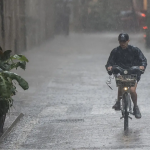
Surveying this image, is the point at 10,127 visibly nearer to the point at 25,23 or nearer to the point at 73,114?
the point at 73,114

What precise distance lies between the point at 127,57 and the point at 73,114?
191 cm

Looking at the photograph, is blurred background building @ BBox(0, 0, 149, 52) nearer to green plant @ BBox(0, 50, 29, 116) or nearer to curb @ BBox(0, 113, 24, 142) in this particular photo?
curb @ BBox(0, 113, 24, 142)

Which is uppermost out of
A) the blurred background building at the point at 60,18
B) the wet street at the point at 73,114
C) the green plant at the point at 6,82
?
the green plant at the point at 6,82

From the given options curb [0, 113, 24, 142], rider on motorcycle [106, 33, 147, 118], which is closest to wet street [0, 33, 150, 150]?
curb [0, 113, 24, 142]

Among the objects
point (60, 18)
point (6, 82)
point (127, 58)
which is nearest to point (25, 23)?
point (60, 18)

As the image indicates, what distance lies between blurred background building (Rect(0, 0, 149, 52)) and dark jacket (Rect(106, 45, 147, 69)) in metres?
12.1

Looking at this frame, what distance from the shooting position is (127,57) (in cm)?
994

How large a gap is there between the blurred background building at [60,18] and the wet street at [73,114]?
3.87 meters

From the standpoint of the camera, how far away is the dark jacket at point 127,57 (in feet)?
32.4

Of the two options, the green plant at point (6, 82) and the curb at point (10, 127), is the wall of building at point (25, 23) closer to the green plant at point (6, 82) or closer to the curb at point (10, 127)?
the curb at point (10, 127)

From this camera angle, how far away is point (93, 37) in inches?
1634

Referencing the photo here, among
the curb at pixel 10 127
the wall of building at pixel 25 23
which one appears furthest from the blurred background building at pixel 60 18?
the curb at pixel 10 127

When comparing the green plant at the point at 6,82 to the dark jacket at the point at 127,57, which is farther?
the dark jacket at the point at 127,57

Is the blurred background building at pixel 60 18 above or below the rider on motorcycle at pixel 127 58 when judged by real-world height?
below
